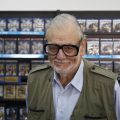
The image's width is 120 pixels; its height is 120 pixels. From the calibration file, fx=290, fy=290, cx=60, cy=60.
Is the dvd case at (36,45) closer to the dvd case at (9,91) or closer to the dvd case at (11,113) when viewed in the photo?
the dvd case at (9,91)

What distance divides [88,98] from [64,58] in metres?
0.28

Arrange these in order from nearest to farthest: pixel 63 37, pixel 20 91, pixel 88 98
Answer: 1. pixel 63 37
2. pixel 88 98
3. pixel 20 91

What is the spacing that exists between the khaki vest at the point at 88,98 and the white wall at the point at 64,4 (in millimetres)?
2126

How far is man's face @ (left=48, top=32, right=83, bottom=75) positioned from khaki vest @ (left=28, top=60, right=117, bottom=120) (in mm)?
143

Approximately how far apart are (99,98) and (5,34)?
235cm

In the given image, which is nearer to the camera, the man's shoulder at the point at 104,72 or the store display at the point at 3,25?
the man's shoulder at the point at 104,72

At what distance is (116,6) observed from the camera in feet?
12.3

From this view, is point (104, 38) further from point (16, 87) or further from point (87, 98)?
point (87, 98)

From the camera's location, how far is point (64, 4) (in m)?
3.78

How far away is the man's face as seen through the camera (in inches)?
58.3

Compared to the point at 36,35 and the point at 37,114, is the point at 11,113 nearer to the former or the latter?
the point at 36,35

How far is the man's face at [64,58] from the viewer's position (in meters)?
1.48

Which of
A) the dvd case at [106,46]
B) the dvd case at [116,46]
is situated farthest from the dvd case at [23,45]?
the dvd case at [116,46]

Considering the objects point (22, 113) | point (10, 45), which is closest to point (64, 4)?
point (10, 45)
